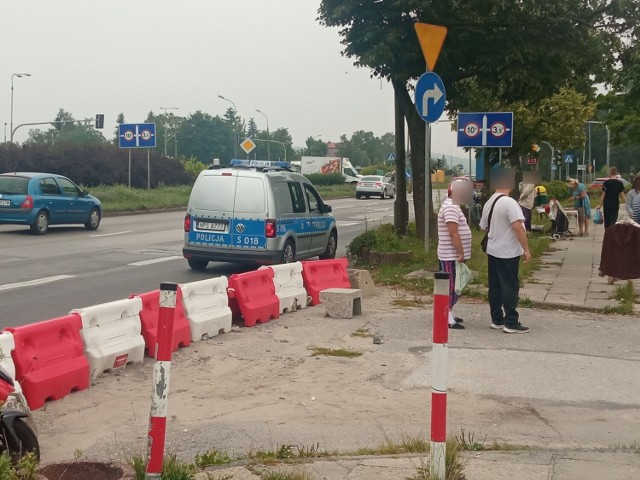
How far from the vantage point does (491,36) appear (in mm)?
17969

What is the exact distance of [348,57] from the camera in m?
18.2

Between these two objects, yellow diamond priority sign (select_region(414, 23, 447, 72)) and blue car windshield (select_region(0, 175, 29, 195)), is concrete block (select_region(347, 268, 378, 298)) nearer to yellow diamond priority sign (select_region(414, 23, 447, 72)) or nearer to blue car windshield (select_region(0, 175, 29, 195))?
yellow diamond priority sign (select_region(414, 23, 447, 72))

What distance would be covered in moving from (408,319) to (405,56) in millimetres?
7349

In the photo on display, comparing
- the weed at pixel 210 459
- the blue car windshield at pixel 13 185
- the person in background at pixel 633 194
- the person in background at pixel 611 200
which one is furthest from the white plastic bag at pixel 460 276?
the blue car windshield at pixel 13 185

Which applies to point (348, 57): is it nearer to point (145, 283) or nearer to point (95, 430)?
point (145, 283)

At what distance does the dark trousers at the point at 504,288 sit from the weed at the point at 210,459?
553cm

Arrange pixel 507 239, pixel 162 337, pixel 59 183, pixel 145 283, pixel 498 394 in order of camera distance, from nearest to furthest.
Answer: pixel 162 337 → pixel 498 394 → pixel 507 239 → pixel 145 283 → pixel 59 183

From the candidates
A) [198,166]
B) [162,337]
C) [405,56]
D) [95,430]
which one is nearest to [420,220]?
[405,56]

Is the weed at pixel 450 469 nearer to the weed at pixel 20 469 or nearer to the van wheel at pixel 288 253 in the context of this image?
the weed at pixel 20 469

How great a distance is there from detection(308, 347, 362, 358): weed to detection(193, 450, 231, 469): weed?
3.62 m

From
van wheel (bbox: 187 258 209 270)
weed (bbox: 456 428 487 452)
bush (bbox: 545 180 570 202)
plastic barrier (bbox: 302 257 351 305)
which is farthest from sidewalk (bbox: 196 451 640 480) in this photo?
bush (bbox: 545 180 570 202)

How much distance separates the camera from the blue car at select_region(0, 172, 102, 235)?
24.5 meters

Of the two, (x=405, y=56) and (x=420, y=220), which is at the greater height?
(x=405, y=56)

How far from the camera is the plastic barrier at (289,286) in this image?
11.9 m
